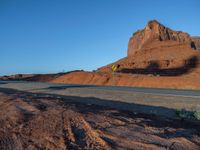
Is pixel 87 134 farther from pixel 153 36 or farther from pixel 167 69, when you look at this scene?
pixel 153 36

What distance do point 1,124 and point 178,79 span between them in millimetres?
41254

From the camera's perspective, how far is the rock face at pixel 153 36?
119688 mm

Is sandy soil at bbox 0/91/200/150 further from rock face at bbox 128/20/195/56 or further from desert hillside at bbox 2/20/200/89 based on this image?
rock face at bbox 128/20/195/56

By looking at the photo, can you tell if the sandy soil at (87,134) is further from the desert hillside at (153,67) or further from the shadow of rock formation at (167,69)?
the shadow of rock formation at (167,69)

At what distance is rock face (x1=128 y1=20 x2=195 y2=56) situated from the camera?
11969cm

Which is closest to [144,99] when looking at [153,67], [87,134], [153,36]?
[87,134]

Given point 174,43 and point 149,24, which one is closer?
point 174,43

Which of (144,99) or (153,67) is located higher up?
(153,67)

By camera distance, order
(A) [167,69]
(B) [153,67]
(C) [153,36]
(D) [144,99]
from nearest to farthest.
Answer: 1. (D) [144,99]
2. (A) [167,69]
3. (B) [153,67]
4. (C) [153,36]

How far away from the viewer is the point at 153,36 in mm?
119250

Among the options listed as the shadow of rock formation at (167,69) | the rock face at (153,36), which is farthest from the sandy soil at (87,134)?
the rock face at (153,36)

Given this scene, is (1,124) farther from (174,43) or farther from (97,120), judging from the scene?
(174,43)

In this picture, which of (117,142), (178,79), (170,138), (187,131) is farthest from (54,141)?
(178,79)

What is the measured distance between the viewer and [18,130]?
783 cm
